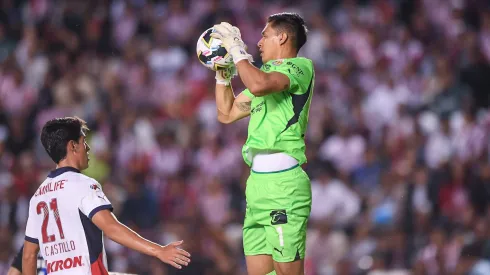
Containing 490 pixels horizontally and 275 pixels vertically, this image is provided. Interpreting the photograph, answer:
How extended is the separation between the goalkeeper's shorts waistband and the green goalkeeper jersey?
30 mm

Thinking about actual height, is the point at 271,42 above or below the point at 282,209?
above

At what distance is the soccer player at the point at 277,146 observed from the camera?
237 inches

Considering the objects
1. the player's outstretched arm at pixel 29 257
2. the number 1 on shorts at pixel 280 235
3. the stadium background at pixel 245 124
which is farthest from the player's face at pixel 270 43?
the stadium background at pixel 245 124

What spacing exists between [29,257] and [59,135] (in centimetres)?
92

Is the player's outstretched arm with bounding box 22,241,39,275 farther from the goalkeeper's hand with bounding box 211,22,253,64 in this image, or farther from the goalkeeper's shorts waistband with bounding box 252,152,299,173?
the goalkeeper's hand with bounding box 211,22,253,64

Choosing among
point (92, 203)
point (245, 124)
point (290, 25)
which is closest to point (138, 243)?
point (92, 203)

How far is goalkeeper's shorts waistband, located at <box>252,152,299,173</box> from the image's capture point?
6.11 metres

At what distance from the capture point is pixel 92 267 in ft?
19.5

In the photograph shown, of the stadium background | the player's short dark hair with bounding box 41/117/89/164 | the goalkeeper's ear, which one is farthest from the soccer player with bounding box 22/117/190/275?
the stadium background

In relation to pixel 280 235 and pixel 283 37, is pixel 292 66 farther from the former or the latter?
pixel 280 235

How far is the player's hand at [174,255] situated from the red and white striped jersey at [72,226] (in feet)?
1.76

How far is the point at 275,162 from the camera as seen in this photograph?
612cm

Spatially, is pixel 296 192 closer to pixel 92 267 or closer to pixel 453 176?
pixel 92 267

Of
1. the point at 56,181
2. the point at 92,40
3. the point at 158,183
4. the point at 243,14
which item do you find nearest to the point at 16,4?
the point at 92,40
